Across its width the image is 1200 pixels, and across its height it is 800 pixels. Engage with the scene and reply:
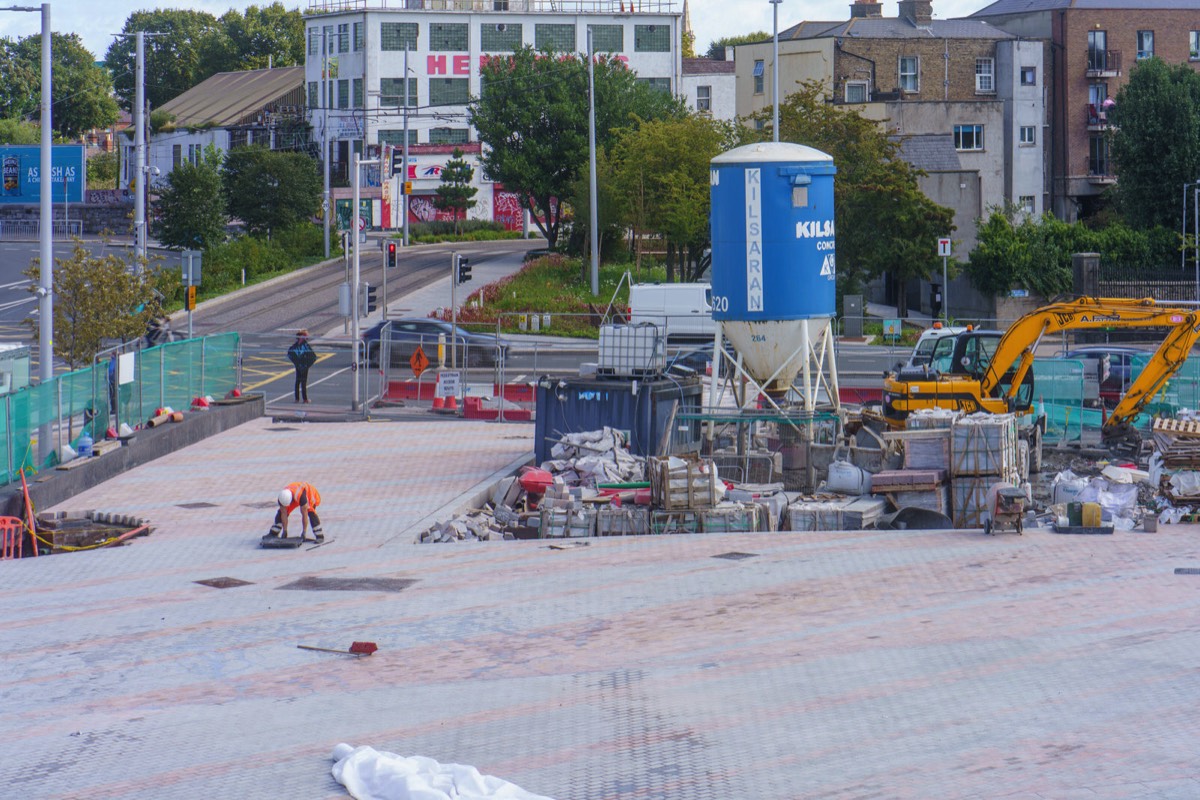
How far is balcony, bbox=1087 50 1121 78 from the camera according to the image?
71.1 m

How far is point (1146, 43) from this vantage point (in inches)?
2840

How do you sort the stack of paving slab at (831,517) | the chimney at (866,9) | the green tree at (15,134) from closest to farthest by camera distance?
the stack of paving slab at (831,517), the chimney at (866,9), the green tree at (15,134)

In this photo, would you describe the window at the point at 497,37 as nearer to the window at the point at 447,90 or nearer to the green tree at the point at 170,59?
the window at the point at 447,90

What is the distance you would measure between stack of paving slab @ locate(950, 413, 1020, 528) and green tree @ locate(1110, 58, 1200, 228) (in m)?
46.6

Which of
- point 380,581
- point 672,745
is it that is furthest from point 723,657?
point 380,581

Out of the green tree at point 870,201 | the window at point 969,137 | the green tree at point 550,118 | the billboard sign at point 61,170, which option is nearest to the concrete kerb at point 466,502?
the billboard sign at point 61,170

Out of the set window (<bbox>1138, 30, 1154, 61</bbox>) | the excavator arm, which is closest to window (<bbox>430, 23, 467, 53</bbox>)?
window (<bbox>1138, 30, 1154, 61</bbox>)

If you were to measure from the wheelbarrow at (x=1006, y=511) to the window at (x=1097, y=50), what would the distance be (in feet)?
190

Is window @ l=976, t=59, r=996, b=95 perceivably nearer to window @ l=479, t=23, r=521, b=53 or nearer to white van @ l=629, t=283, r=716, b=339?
window @ l=479, t=23, r=521, b=53

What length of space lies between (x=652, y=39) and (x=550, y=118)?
22.5 metres

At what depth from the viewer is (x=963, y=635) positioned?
14.3 m

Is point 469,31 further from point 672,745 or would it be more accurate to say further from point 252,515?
point 672,745

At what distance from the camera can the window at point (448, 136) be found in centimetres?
8669

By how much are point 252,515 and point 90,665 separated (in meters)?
7.17
